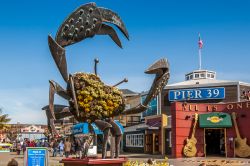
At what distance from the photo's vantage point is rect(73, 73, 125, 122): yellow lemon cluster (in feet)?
52.7

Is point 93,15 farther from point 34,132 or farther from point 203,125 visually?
point 34,132

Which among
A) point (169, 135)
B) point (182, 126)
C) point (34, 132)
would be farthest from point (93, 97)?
point (34, 132)

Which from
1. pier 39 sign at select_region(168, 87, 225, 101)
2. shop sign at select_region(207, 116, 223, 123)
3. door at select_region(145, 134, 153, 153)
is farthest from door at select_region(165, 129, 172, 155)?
shop sign at select_region(207, 116, 223, 123)

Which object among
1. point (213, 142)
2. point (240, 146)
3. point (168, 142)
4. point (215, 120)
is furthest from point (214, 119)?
point (168, 142)

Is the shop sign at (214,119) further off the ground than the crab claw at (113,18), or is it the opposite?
the crab claw at (113,18)

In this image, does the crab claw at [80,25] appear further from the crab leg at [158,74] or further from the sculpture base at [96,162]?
the sculpture base at [96,162]

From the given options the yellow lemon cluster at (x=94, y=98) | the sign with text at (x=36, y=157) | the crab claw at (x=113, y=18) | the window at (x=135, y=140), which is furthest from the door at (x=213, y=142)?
the sign with text at (x=36, y=157)

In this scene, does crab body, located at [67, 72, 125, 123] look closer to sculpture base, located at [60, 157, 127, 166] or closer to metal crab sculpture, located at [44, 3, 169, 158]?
metal crab sculpture, located at [44, 3, 169, 158]

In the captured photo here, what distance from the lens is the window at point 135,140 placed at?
4569cm

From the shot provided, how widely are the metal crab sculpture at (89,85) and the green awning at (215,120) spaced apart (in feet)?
63.7

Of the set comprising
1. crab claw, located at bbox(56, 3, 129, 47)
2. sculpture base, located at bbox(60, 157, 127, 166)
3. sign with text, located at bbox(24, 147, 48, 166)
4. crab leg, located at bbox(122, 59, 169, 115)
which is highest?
crab claw, located at bbox(56, 3, 129, 47)

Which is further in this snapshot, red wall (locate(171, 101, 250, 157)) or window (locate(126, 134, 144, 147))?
window (locate(126, 134, 144, 147))

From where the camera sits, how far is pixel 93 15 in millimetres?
15477

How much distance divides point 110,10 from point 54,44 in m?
2.41
